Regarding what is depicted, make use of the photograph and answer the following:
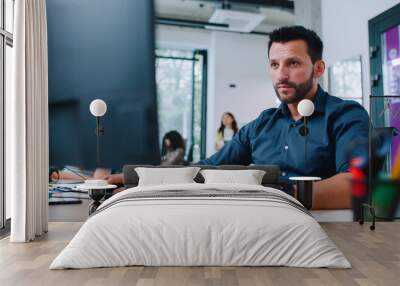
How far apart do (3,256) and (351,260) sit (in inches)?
109

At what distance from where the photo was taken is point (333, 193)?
5.32 metres

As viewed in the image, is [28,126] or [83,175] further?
[83,175]

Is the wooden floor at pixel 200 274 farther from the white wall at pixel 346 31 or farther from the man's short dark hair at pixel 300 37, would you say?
the man's short dark hair at pixel 300 37

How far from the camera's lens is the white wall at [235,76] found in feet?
18.2

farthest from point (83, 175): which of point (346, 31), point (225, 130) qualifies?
point (346, 31)

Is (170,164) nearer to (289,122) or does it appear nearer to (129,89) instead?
(129,89)

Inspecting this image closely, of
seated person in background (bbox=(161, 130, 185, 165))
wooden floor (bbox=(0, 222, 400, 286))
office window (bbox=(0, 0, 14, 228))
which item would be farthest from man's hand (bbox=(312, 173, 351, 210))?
office window (bbox=(0, 0, 14, 228))

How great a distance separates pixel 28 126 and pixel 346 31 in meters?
3.65

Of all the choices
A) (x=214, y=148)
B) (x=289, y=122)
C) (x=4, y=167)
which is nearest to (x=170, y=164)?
(x=214, y=148)

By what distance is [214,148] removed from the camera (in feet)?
18.3

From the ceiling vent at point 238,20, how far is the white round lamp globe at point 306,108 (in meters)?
1.09

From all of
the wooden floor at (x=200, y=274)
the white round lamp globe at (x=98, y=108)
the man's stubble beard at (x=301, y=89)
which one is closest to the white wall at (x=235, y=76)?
the man's stubble beard at (x=301, y=89)

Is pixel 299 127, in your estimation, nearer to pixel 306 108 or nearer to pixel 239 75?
pixel 306 108

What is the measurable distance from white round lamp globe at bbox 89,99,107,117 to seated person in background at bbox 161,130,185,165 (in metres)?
0.78
